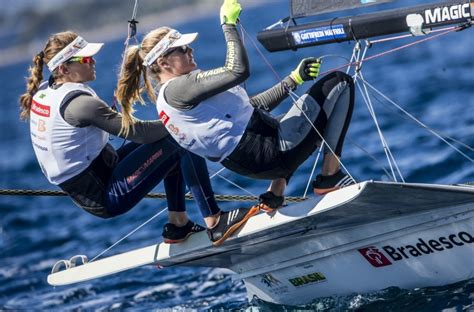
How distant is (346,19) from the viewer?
5.18 metres

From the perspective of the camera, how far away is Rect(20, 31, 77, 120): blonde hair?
520cm

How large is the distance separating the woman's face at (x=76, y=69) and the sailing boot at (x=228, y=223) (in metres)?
0.95

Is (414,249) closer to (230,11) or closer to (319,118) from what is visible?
(319,118)

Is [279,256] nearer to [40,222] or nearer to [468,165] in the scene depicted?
[468,165]

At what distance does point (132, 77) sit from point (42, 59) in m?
0.48

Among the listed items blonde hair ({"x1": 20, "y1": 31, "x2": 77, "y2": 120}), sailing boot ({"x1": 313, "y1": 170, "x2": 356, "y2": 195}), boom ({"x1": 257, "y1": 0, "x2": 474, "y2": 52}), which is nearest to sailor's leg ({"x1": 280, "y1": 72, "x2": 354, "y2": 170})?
sailing boot ({"x1": 313, "y1": 170, "x2": 356, "y2": 195})

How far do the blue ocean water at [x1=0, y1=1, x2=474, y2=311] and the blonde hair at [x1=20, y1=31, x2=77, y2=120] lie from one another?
3.17ft

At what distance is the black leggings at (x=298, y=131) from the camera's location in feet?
16.5

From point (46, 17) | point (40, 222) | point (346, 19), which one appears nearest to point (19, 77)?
point (46, 17)

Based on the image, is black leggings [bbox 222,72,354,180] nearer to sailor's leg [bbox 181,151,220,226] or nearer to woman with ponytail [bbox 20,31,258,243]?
sailor's leg [bbox 181,151,220,226]

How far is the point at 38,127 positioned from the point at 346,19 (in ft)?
5.05

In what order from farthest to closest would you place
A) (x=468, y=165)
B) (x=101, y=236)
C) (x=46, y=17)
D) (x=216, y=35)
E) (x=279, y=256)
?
1. (x=46, y=17)
2. (x=216, y=35)
3. (x=101, y=236)
4. (x=468, y=165)
5. (x=279, y=256)

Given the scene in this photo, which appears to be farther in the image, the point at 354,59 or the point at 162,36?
the point at 354,59

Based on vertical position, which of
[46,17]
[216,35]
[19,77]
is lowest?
[216,35]
